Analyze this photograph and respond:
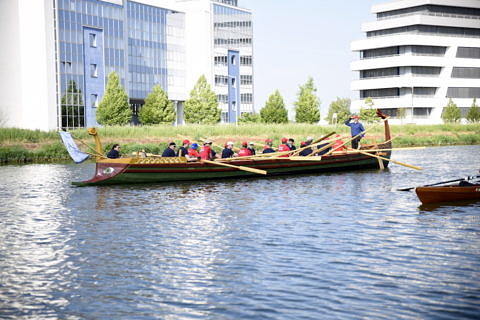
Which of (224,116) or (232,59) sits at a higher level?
(232,59)

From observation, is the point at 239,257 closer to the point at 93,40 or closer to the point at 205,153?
the point at 205,153

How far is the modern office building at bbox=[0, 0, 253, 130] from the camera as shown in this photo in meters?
77.8

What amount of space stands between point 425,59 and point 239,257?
105 metres

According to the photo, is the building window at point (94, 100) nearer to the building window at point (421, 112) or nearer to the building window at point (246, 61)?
the building window at point (246, 61)

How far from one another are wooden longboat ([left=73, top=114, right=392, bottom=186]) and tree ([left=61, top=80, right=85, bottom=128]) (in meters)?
52.0

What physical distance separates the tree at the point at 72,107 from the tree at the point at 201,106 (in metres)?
12.8

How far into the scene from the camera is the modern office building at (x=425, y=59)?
113062 mm

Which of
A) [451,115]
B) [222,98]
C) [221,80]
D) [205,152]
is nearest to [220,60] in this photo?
[221,80]

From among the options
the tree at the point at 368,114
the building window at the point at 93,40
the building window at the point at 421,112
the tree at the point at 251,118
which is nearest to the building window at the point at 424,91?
the building window at the point at 421,112

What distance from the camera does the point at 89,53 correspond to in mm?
83062

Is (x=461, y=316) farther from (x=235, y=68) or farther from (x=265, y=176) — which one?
(x=235, y=68)

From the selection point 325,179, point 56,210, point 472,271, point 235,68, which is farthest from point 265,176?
point 235,68

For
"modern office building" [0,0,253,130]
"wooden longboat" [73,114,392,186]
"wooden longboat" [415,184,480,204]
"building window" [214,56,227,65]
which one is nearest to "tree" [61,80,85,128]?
"modern office building" [0,0,253,130]

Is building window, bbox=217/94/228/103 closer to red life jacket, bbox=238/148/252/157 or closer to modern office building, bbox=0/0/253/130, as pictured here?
modern office building, bbox=0/0/253/130
